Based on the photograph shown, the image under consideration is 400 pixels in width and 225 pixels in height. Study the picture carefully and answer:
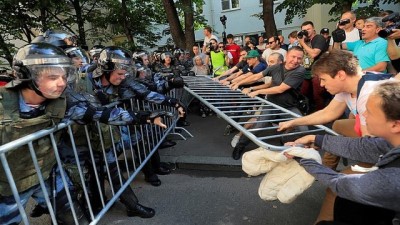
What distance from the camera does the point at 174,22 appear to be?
10.5 meters

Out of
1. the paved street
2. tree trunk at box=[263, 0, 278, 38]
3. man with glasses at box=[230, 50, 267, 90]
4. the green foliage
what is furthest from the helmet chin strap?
the green foliage

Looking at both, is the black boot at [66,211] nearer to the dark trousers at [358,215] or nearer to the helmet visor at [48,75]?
the helmet visor at [48,75]

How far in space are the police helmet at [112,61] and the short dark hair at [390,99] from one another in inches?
91.1

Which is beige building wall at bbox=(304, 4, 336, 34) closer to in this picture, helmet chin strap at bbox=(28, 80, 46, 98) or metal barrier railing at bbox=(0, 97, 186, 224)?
metal barrier railing at bbox=(0, 97, 186, 224)

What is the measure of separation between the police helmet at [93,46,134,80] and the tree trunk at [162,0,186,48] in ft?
25.2

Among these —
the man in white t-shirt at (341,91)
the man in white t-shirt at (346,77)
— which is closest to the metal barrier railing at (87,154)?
the man in white t-shirt at (341,91)

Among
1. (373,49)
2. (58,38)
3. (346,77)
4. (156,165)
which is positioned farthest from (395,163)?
(58,38)

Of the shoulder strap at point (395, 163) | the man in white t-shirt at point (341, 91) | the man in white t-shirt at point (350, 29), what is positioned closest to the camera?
the shoulder strap at point (395, 163)

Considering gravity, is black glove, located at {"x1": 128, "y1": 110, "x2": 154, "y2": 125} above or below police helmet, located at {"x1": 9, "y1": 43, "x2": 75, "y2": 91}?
below

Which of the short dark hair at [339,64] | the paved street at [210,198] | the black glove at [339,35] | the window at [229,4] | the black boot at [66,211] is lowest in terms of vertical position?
the paved street at [210,198]

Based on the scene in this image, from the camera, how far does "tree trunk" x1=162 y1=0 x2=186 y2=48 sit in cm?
1041

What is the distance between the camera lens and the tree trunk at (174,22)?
34.2 feet

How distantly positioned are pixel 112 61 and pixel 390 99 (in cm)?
243

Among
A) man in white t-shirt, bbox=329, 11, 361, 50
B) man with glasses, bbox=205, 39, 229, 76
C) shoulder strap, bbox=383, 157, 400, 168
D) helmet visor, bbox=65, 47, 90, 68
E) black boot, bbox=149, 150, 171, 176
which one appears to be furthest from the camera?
man with glasses, bbox=205, 39, 229, 76
